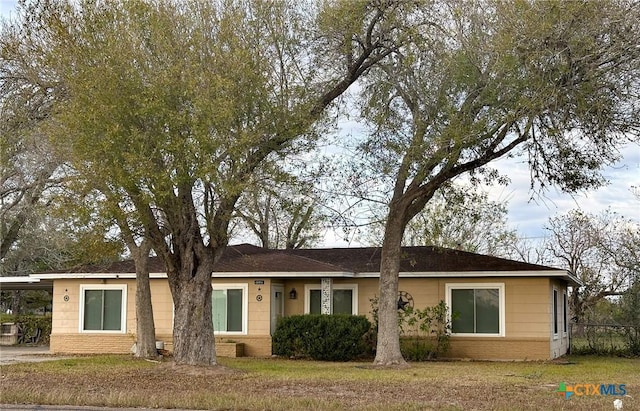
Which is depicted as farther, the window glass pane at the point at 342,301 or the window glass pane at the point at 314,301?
the window glass pane at the point at 314,301

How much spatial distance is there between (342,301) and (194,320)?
703 centimetres

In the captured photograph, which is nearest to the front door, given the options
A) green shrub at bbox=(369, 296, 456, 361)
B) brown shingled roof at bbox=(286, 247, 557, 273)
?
brown shingled roof at bbox=(286, 247, 557, 273)

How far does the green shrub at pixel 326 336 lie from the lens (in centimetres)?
2286

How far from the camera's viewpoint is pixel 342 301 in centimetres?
2488

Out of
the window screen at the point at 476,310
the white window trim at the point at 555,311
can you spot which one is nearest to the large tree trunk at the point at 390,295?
the window screen at the point at 476,310

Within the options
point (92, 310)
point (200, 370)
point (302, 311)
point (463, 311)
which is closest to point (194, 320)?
point (200, 370)

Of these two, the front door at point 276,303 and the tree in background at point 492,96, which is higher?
the tree in background at point 492,96

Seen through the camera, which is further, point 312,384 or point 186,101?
point 186,101

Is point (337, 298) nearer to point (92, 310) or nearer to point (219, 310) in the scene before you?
point (219, 310)

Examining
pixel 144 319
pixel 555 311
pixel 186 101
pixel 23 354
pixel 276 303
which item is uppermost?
pixel 186 101

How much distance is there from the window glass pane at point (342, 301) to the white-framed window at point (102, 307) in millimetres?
6350

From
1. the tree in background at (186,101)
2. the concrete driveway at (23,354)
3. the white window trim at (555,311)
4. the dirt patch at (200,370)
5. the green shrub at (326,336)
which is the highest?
the tree in background at (186,101)

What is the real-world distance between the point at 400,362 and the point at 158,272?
8317 millimetres

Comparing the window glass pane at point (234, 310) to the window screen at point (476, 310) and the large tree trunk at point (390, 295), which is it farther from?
the window screen at point (476, 310)
